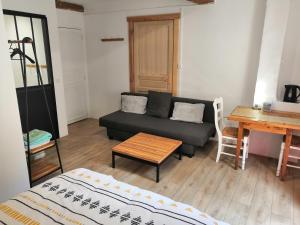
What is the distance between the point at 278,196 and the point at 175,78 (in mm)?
2547

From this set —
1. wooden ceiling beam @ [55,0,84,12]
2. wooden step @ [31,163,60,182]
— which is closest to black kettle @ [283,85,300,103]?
wooden step @ [31,163,60,182]

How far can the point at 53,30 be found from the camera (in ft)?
13.2

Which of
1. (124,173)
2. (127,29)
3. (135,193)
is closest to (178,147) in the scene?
(124,173)

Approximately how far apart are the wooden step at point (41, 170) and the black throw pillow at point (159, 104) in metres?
1.99

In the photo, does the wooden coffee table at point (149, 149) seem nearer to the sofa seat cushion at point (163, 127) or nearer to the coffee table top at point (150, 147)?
the coffee table top at point (150, 147)

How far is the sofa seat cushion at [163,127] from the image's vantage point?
134 inches

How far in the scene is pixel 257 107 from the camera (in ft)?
11.4

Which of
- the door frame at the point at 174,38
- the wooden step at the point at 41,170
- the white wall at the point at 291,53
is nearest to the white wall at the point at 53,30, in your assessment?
the door frame at the point at 174,38

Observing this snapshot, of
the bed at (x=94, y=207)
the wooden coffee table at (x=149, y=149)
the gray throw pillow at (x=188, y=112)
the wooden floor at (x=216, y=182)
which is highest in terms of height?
the gray throw pillow at (x=188, y=112)

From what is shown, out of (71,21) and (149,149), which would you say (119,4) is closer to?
(71,21)

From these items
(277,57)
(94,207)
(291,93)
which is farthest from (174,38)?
(94,207)

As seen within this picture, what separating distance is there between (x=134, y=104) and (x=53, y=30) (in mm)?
1954

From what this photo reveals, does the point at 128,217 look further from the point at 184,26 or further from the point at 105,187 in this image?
the point at 184,26

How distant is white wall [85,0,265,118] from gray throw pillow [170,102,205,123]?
35 cm
